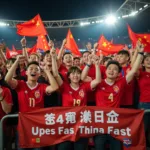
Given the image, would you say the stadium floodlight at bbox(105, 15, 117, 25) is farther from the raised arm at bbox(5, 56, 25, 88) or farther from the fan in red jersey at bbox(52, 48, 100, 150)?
the raised arm at bbox(5, 56, 25, 88)

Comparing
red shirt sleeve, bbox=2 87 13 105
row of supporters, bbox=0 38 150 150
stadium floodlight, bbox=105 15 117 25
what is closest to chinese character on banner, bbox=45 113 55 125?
row of supporters, bbox=0 38 150 150

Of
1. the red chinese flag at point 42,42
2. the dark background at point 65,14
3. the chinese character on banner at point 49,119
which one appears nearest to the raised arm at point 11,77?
the chinese character on banner at point 49,119

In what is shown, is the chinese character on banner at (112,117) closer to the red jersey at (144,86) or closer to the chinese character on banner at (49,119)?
the chinese character on banner at (49,119)

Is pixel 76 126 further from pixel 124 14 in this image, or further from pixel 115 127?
pixel 124 14

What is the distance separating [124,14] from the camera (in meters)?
24.9

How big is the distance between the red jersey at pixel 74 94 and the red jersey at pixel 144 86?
3.94 feet

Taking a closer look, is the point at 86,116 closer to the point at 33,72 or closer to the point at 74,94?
the point at 74,94

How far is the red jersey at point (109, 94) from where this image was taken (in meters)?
3.88

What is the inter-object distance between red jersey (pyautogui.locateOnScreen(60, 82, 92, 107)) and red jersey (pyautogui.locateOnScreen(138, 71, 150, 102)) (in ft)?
3.94

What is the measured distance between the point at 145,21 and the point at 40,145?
2904 cm

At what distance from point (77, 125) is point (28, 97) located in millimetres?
932

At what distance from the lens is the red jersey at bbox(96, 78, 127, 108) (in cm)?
388

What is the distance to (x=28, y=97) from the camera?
3.80 m

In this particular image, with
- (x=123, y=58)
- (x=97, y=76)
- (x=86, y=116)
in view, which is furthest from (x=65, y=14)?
(x=86, y=116)
